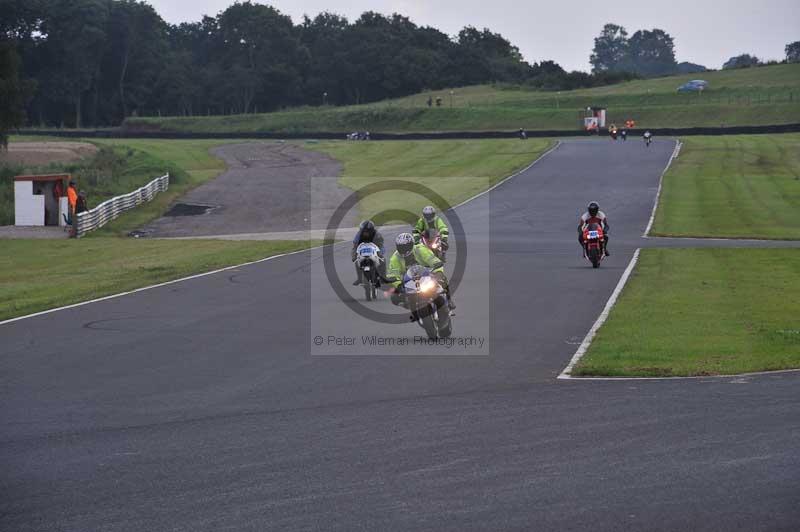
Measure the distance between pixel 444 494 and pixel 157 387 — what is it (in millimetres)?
5534

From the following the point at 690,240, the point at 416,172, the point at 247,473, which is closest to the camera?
the point at 247,473

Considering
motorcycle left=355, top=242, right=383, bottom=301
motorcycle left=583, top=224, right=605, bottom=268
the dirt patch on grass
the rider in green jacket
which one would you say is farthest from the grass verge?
the dirt patch on grass

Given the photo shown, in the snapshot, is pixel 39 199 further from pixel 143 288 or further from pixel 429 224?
pixel 429 224

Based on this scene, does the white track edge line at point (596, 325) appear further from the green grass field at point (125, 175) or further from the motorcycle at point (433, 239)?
the green grass field at point (125, 175)

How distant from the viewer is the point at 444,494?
8.12 m

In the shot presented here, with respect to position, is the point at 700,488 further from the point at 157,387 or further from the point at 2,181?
the point at 2,181

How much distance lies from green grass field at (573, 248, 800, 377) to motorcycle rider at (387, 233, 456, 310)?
2.49 meters

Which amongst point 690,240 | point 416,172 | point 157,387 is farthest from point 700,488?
point 416,172

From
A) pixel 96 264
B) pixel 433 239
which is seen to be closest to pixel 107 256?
pixel 96 264

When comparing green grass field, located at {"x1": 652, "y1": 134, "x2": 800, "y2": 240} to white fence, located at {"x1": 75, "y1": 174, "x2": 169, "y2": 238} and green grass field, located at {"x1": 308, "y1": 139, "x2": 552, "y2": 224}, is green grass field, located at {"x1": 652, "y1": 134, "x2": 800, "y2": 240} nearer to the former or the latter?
green grass field, located at {"x1": 308, "y1": 139, "x2": 552, "y2": 224}

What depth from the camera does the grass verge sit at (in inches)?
920

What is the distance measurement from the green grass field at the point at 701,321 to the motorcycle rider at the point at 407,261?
8.18 feet

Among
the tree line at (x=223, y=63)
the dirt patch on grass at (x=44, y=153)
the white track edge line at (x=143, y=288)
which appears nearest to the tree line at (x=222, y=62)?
the tree line at (x=223, y=63)

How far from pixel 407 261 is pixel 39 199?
1355 inches
